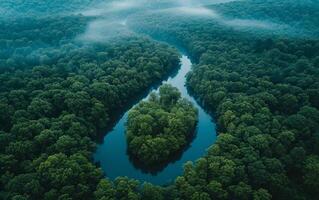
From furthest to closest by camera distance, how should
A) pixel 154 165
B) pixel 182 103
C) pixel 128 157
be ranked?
pixel 182 103
pixel 128 157
pixel 154 165

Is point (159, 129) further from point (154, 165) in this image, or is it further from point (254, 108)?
point (254, 108)

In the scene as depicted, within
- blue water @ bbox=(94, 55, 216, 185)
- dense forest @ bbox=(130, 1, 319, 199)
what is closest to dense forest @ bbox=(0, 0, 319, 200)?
dense forest @ bbox=(130, 1, 319, 199)

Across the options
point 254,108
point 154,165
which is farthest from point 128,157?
point 254,108

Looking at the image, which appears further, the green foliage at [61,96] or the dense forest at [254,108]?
the dense forest at [254,108]

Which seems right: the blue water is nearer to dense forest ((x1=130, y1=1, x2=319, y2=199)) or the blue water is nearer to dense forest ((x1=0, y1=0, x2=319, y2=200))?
dense forest ((x1=0, y1=0, x2=319, y2=200))

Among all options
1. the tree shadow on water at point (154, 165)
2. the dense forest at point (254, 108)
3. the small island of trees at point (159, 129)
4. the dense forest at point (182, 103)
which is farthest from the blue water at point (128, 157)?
the dense forest at point (254, 108)

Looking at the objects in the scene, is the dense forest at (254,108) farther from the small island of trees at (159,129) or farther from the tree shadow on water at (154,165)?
the tree shadow on water at (154,165)

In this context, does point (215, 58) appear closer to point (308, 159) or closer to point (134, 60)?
point (134, 60)
